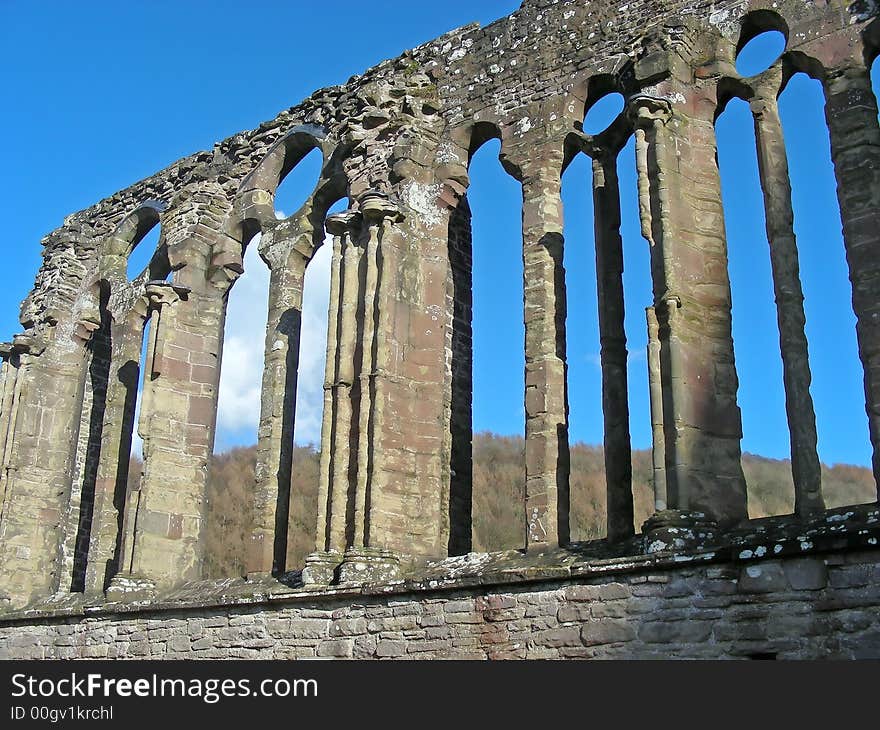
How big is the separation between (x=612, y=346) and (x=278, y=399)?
4.08 meters

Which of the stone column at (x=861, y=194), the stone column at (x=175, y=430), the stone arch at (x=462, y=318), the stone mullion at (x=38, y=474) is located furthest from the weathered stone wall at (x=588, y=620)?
the stone mullion at (x=38, y=474)

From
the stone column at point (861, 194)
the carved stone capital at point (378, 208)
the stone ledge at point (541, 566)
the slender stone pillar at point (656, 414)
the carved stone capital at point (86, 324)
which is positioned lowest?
the stone ledge at point (541, 566)

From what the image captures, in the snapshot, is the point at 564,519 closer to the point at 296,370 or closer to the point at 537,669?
the point at 537,669

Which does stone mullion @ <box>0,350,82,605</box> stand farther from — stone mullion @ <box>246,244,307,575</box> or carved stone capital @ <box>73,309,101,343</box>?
stone mullion @ <box>246,244,307,575</box>

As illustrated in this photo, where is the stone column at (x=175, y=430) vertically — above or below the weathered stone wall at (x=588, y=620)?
above

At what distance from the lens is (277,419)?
38.9ft

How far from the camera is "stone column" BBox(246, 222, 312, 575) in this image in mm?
11352

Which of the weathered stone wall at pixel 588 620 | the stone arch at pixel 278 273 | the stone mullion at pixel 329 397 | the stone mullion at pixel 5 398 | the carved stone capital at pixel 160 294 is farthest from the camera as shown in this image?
the stone mullion at pixel 5 398

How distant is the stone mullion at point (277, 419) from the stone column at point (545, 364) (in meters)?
3.02

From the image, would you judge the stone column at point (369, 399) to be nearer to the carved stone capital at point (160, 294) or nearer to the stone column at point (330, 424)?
the stone column at point (330, 424)

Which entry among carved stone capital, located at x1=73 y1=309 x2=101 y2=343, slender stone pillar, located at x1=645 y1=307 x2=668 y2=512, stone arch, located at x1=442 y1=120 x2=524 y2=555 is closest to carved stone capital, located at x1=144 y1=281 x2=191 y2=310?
carved stone capital, located at x1=73 y1=309 x2=101 y2=343

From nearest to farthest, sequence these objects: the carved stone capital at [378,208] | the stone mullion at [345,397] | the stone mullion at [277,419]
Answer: the stone mullion at [345,397], the carved stone capital at [378,208], the stone mullion at [277,419]

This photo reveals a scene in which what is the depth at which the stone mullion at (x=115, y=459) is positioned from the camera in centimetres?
1298

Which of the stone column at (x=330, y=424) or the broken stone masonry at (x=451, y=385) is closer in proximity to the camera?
the broken stone masonry at (x=451, y=385)
